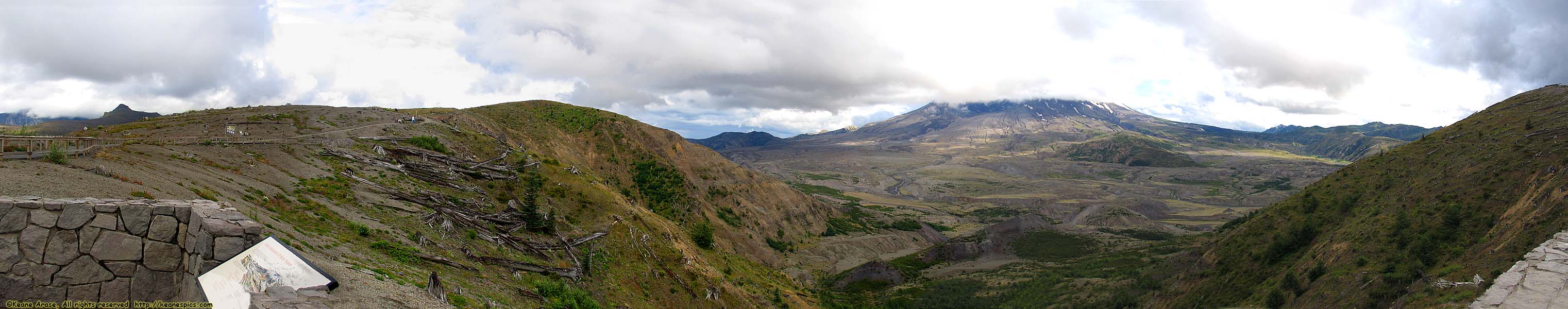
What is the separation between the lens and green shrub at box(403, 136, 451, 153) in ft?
112

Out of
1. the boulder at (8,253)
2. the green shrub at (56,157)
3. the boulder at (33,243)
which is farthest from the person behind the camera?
the green shrub at (56,157)

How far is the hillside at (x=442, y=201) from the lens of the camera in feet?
48.3

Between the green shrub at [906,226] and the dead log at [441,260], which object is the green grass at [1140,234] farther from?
the dead log at [441,260]

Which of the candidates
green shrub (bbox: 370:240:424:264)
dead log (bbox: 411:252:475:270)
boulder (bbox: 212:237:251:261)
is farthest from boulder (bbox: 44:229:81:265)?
dead log (bbox: 411:252:475:270)

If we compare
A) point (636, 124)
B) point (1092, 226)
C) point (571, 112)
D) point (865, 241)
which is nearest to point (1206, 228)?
point (1092, 226)

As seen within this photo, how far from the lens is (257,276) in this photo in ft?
32.5

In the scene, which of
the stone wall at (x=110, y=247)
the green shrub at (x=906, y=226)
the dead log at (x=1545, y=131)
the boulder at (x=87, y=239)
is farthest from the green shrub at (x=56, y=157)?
the green shrub at (x=906, y=226)

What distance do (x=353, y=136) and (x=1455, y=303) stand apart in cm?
4970

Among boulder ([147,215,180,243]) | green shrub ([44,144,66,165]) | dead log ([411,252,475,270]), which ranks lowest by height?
dead log ([411,252,475,270])

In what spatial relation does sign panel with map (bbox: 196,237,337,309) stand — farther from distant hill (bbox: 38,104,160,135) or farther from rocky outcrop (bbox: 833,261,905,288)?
distant hill (bbox: 38,104,160,135)

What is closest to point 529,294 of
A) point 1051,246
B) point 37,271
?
point 37,271

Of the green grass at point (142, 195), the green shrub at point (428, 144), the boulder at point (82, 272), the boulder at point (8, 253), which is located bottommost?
the boulder at point (82, 272)

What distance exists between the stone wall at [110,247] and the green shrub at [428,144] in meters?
24.0

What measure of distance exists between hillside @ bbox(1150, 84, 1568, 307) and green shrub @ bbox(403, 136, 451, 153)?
45957 mm
